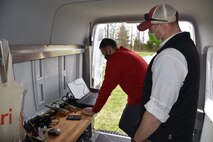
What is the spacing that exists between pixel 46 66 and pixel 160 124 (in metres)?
1.25

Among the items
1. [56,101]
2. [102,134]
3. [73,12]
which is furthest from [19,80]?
[102,134]

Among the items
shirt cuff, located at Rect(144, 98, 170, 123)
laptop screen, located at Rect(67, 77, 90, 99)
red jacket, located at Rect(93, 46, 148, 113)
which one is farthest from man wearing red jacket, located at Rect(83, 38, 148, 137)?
shirt cuff, located at Rect(144, 98, 170, 123)

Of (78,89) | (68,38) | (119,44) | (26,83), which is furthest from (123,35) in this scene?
(26,83)

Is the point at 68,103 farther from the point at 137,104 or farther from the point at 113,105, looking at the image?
the point at 113,105

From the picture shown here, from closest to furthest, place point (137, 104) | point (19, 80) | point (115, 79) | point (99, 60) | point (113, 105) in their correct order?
point (19, 80) < point (115, 79) < point (137, 104) < point (99, 60) < point (113, 105)

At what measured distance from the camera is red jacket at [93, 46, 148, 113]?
1.77 m

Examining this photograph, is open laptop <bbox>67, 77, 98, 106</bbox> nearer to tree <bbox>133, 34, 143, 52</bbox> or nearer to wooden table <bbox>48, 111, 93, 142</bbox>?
wooden table <bbox>48, 111, 93, 142</bbox>

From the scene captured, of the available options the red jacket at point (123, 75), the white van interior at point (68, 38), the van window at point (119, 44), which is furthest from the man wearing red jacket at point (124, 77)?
the van window at point (119, 44)

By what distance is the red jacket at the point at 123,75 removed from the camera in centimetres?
177

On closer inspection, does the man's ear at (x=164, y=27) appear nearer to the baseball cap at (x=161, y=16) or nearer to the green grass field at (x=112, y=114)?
the baseball cap at (x=161, y=16)

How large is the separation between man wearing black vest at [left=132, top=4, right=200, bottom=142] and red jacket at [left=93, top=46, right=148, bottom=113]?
2.10 feet

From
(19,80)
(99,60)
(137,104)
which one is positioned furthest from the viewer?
(99,60)

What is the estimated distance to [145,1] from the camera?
2076mm

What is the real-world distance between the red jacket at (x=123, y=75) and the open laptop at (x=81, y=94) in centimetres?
34
